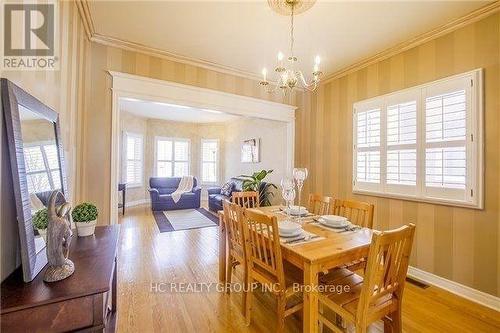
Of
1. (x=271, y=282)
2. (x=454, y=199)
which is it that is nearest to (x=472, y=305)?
(x=454, y=199)

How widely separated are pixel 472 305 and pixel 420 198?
107cm

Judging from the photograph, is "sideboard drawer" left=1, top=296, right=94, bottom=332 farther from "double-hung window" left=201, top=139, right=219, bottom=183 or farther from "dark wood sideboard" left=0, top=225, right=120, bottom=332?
"double-hung window" left=201, top=139, right=219, bottom=183

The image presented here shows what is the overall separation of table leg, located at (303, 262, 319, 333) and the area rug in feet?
11.7

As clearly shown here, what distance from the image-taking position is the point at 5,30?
3.33 feet

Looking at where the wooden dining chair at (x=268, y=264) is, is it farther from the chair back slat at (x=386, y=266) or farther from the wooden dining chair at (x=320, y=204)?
the wooden dining chair at (x=320, y=204)

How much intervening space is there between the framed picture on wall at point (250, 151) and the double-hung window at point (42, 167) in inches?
188

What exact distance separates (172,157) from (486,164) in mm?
7323

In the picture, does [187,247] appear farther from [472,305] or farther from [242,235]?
[472,305]

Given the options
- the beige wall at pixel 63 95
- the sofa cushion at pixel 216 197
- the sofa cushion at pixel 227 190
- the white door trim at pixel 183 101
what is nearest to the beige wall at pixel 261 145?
the white door trim at pixel 183 101

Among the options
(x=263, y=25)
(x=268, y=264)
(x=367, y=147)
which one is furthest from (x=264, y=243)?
(x=367, y=147)

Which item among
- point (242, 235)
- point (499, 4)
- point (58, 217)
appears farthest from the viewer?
point (499, 4)

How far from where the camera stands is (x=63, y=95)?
5.89 ft

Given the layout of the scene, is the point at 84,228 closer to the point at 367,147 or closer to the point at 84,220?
the point at 84,220

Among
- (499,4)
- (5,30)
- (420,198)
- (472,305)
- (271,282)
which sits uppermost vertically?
(499,4)
